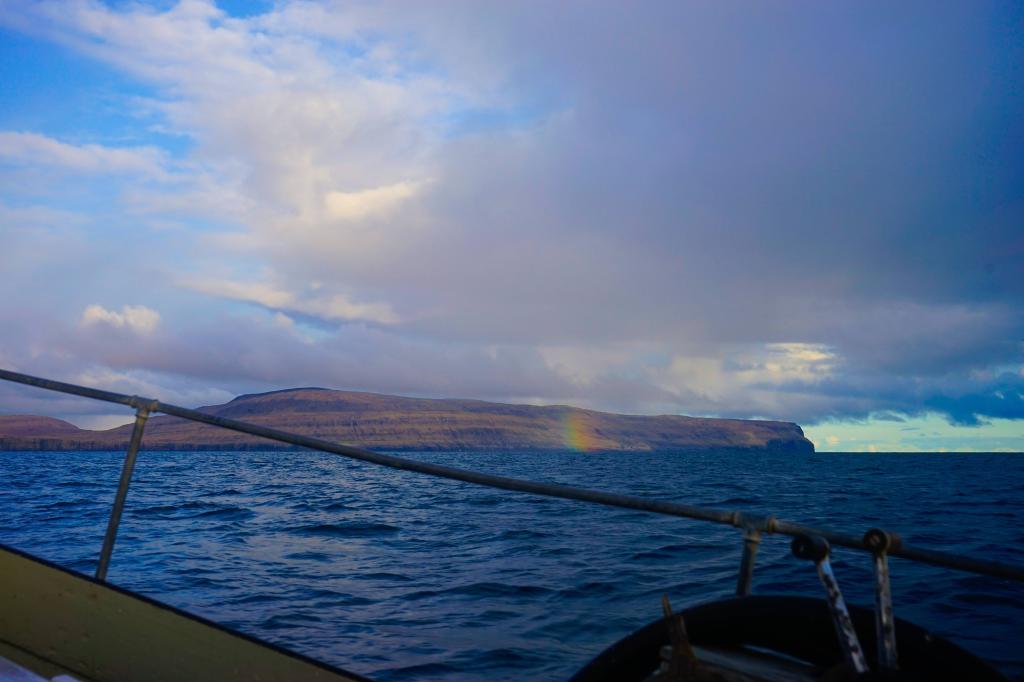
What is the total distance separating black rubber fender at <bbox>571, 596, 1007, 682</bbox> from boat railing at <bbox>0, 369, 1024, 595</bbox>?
138 millimetres

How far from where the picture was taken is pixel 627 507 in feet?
8.50

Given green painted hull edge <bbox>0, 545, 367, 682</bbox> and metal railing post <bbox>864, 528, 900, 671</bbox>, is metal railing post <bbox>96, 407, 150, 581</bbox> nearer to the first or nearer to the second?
green painted hull edge <bbox>0, 545, 367, 682</bbox>

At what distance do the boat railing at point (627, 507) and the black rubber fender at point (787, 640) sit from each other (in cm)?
14

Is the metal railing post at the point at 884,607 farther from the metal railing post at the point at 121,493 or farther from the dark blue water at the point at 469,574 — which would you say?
the dark blue water at the point at 469,574

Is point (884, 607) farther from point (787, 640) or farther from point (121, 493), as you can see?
point (121, 493)

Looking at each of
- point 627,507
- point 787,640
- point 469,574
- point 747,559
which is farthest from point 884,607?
point 469,574

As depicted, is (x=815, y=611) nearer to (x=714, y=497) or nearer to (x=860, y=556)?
(x=860, y=556)

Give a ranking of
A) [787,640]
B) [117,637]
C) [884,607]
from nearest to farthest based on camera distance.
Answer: [884,607]
[787,640]
[117,637]

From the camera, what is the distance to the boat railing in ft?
6.40

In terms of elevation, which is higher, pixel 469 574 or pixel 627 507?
pixel 627 507

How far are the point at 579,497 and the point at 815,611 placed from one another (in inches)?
A: 32.0

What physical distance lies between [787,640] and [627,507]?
26.4 inches

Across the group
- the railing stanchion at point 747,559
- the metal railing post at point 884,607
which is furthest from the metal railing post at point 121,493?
the metal railing post at point 884,607

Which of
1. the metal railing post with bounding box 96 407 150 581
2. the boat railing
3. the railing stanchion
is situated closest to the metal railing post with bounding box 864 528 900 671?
the boat railing
